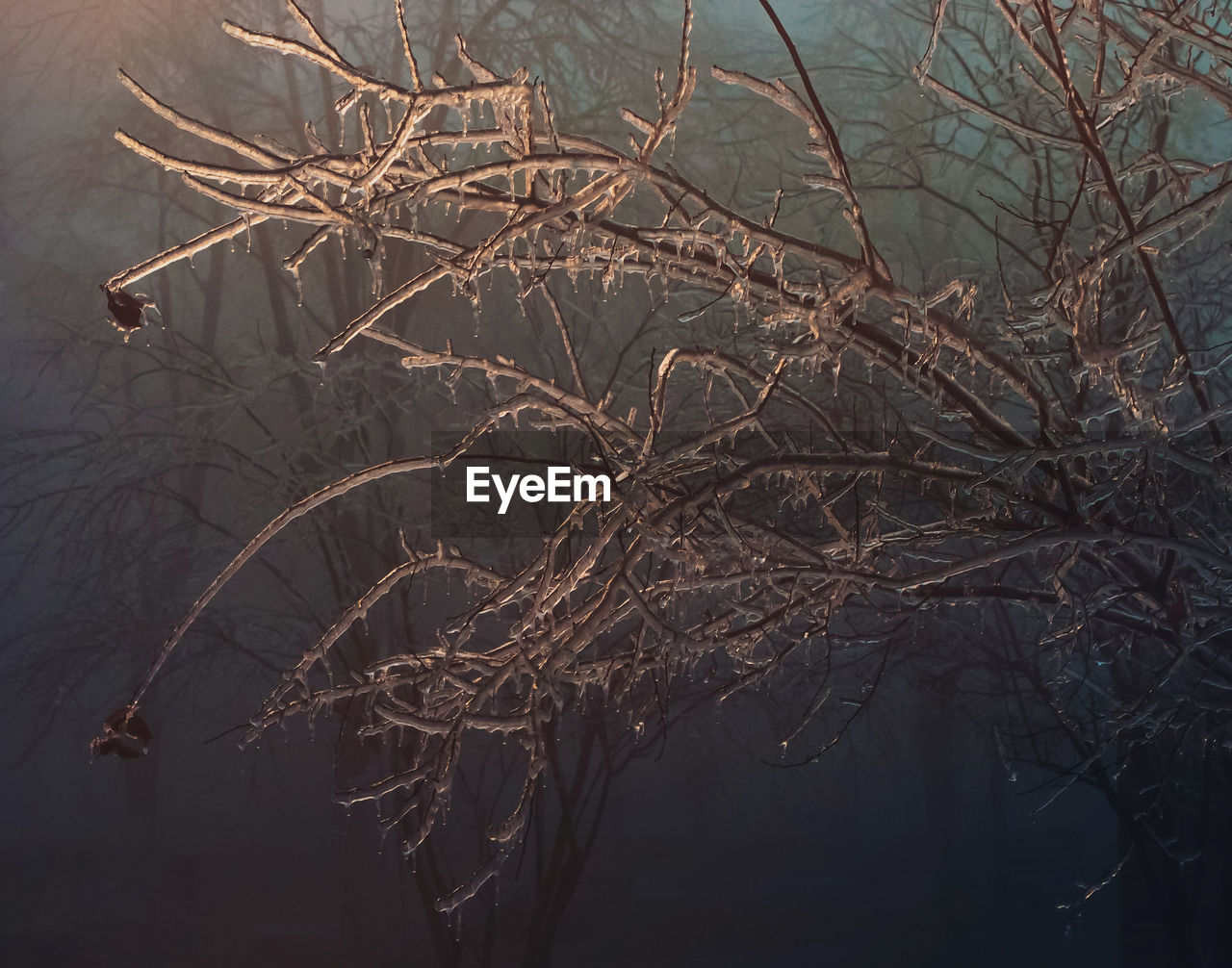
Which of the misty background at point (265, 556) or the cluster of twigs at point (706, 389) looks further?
the misty background at point (265, 556)

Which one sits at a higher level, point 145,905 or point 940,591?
point 940,591

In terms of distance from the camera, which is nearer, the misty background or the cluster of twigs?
the cluster of twigs

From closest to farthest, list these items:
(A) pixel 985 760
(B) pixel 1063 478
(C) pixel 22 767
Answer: (B) pixel 1063 478 < (C) pixel 22 767 < (A) pixel 985 760

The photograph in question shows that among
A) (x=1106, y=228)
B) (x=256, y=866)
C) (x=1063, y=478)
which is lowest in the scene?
(x=256, y=866)

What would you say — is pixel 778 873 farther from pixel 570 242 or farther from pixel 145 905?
pixel 570 242

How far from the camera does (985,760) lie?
7395 mm

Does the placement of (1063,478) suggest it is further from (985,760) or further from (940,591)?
(985,760)

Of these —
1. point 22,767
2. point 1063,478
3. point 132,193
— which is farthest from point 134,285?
point 1063,478

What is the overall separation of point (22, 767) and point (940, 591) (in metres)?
6.05

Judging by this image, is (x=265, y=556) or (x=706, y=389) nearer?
(x=706, y=389)

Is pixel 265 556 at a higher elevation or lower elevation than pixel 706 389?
higher

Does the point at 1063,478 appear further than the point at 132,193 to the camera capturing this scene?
No

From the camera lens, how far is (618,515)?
217 cm

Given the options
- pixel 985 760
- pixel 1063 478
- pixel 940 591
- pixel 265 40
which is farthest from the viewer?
pixel 985 760
